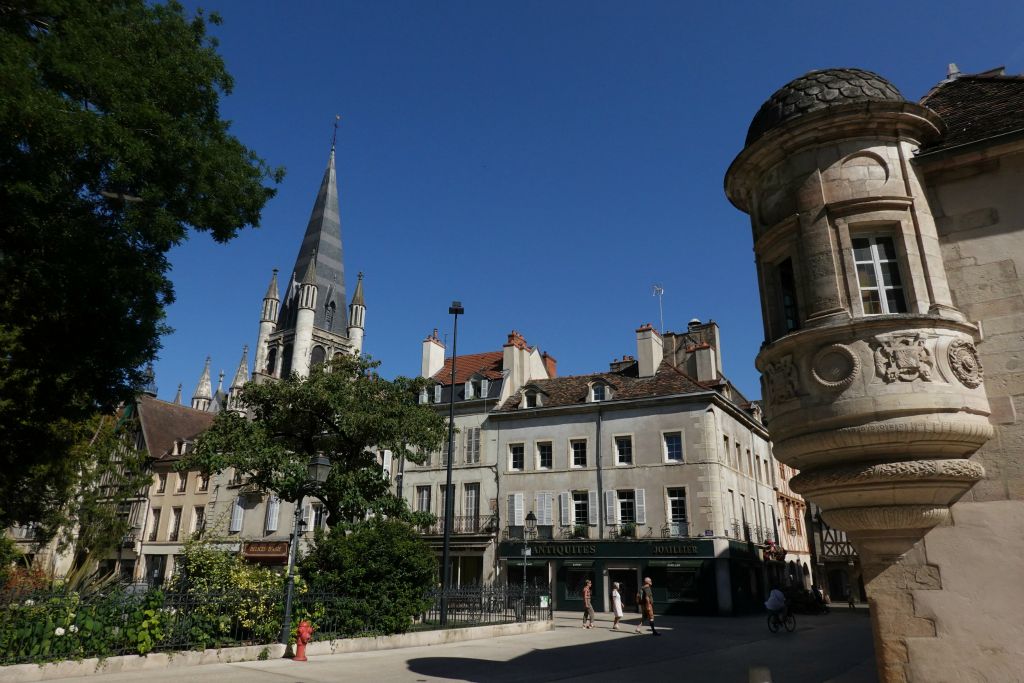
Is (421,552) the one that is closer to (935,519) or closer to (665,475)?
(935,519)

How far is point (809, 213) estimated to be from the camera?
8.51 meters

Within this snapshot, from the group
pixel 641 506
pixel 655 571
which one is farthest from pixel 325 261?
pixel 655 571

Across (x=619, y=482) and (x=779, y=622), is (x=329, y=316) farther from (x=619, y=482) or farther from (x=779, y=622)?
(x=779, y=622)

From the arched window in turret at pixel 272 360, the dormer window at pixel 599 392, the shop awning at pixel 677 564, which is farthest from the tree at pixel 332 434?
the arched window in turret at pixel 272 360

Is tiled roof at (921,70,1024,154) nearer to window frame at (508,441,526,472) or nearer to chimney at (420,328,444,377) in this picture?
window frame at (508,441,526,472)

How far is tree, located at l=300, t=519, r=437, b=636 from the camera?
47.1 feet

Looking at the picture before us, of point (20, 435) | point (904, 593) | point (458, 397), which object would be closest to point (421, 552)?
point (20, 435)

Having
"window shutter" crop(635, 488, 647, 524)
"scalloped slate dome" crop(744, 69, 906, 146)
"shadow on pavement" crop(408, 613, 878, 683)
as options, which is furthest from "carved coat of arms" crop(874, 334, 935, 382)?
"window shutter" crop(635, 488, 647, 524)

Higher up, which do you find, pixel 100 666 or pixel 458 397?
pixel 458 397

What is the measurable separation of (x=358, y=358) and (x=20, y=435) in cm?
1000

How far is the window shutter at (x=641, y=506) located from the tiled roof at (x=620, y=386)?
4503mm

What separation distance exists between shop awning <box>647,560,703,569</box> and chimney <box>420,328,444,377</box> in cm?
1720

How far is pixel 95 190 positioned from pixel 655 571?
83.5ft

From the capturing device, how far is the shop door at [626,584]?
97.3ft
